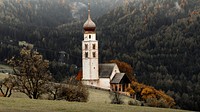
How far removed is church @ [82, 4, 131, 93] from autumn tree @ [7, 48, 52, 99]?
6413 cm

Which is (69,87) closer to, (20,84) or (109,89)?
(20,84)

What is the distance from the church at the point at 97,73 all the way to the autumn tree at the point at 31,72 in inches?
2525

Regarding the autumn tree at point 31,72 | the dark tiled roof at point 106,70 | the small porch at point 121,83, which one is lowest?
the autumn tree at point 31,72

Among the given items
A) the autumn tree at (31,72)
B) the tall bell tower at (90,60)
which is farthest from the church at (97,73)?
the autumn tree at (31,72)

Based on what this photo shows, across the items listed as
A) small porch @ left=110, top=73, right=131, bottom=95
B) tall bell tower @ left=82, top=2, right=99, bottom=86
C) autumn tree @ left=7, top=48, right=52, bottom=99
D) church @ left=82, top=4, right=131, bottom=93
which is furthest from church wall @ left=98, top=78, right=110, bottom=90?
autumn tree @ left=7, top=48, right=52, bottom=99

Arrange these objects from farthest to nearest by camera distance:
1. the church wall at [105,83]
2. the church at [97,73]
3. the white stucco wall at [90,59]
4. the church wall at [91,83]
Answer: the white stucco wall at [90,59]
the church wall at [91,83]
the church wall at [105,83]
the church at [97,73]

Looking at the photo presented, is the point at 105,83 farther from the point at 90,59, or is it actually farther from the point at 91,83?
the point at 90,59

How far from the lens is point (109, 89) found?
5340 inches

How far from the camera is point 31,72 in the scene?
7144 centimetres

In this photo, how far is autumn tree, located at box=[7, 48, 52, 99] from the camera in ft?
233

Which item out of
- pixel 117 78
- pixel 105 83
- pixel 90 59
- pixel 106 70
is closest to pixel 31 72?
pixel 105 83

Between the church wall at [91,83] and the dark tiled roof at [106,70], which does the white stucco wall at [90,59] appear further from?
the dark tiled roof at [106,70]

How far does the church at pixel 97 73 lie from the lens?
13788 cm

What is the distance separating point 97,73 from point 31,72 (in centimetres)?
6868
